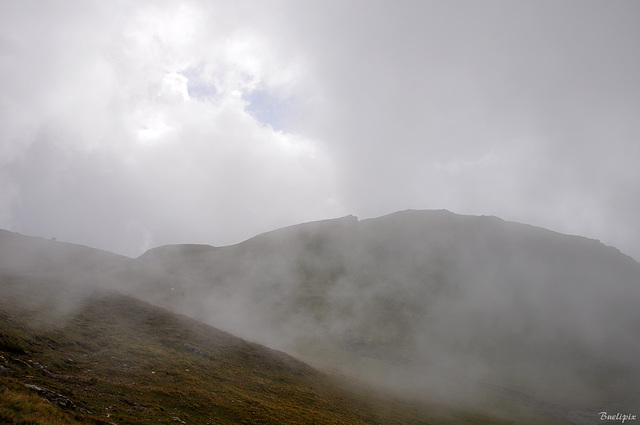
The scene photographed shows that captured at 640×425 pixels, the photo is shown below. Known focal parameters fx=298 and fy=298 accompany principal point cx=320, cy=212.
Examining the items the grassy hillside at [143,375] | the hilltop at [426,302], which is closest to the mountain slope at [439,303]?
the hilltop at [426,302]

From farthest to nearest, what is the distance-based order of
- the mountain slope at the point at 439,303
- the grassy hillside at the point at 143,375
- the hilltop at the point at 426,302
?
the mountain slope at the point at 439,303, the hilltop at the point at 426,302, the grassy hillside at the point at 143,375

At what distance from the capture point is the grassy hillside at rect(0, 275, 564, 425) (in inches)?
871

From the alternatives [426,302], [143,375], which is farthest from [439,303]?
[143,375]

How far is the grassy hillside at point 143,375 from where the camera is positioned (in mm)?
22125

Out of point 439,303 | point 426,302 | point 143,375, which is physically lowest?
point 143,375

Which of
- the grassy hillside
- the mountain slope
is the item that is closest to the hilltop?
the mountain slope

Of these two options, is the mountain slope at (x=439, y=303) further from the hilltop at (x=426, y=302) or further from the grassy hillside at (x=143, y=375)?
the grassy hillside at (x=143, y=375)

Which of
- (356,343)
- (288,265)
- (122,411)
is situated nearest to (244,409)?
(122,411)

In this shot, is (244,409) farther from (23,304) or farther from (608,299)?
(608,299)

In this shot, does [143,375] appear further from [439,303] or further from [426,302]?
[439,303]

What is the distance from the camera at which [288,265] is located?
155 metres

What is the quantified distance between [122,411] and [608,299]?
195512 millimetres

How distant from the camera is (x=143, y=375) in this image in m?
33.0

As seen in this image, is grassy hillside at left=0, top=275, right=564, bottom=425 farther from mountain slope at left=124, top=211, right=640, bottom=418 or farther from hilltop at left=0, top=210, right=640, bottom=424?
mountain slope at left=124, top=211, right=640, bottom=418
